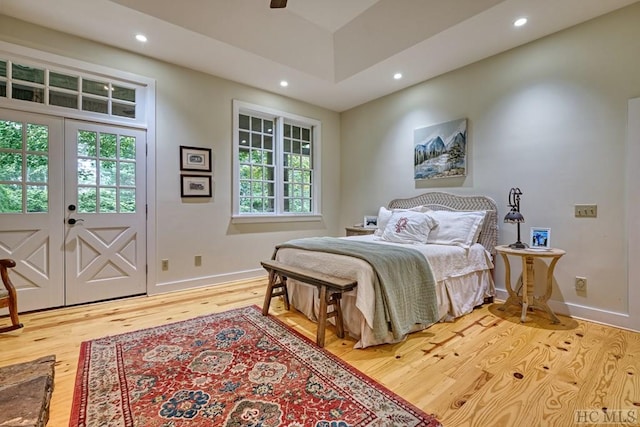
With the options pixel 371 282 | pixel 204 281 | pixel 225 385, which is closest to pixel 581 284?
pixel 371 282

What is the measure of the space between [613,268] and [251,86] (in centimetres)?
459

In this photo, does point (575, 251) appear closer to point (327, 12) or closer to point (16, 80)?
point (327, 12)

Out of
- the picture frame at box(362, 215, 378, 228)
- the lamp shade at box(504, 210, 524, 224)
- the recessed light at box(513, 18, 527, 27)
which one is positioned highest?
the recessed light at box(513, 18, 527, 27)

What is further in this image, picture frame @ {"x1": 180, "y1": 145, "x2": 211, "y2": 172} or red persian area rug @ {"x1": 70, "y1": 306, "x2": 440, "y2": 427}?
picture frame @ {"x1": 180, "y1": 145, "x2": 211, "y2": 172}

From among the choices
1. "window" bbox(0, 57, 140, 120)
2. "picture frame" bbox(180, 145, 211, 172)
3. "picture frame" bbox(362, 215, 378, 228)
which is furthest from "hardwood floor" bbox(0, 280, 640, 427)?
"window" bbox(0, 57, 140, 120)

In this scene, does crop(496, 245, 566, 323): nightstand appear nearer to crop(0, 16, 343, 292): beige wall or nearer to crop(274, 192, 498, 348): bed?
crop(274, 192, 498, 348): bed

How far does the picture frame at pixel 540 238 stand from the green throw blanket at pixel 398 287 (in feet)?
3.94

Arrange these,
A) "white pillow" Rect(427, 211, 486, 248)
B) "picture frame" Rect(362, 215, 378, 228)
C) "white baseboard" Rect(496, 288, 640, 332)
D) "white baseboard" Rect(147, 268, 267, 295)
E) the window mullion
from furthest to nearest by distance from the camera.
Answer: the window mullion, "picture frame" Rect(362, 215, 378, 228), "white baseboard" Rect(147, 268, 267, 295), "white pillow" Rect(427, 211, 486, 248), "white baseboard" Rect(496, 288, 640, 332)

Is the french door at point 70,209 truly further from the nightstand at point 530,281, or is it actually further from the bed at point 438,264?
the nightstand at point 530,281

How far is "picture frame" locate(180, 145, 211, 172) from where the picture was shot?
12.1 feet

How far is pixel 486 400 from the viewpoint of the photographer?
61.6 inches

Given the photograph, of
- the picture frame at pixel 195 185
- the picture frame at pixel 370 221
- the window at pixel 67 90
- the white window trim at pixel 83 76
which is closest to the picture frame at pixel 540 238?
the picture frame at pixel 370 221

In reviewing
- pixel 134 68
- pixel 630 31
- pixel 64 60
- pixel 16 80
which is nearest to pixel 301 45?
pixel 134 68

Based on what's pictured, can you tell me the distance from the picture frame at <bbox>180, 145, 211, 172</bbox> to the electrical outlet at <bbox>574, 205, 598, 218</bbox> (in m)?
4.09
